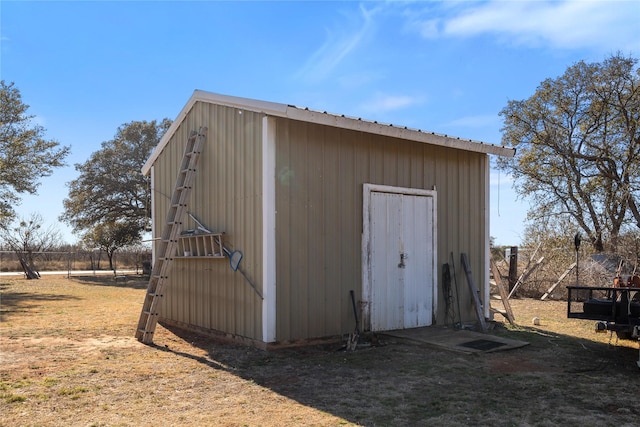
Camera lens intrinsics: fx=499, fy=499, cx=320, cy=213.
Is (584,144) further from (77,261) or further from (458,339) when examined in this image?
(77,261)

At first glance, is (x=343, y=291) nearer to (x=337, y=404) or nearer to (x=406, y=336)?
(x=406, y=336)

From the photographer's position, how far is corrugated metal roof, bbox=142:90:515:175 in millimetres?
6452

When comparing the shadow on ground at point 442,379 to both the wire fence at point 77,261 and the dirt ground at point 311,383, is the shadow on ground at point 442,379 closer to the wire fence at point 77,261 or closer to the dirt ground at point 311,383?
the dirt ground at point 311,383

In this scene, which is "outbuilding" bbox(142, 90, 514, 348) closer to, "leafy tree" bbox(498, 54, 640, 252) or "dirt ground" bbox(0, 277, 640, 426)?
"dirt ground" bbox(0, 277, 640, 426)

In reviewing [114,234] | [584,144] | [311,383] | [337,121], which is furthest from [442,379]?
[114,234]

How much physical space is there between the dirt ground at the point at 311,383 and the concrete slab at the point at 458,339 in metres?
0.17

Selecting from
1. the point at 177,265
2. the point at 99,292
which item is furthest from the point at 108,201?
the point at 177,265

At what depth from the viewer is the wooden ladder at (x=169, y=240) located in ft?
24.2

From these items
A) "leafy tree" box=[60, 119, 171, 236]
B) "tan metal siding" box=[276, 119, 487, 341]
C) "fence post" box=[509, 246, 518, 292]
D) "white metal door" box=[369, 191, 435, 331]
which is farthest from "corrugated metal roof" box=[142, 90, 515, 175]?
"leafy tree" box=[60, 119, 171, 236]

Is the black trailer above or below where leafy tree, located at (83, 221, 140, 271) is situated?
below

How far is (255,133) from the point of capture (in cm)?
688

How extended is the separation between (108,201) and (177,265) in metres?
20.3

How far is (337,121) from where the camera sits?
6.73m

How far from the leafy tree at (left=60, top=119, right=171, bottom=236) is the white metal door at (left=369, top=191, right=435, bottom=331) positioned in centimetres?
2135
